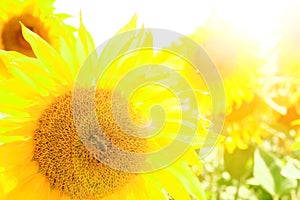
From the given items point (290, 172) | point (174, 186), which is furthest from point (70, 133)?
A: point (290, 172)

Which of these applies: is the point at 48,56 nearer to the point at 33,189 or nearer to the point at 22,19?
the point at 33,189

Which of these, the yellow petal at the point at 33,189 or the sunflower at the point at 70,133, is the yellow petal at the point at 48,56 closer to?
the sunflower at the point at 70,133

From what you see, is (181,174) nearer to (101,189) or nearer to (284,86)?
(101,189)

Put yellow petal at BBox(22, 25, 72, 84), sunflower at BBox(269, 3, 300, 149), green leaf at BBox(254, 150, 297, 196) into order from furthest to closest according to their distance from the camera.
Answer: sunflower at BBox(269, 3, 300, 149) → green leaf at BBox(254, 150, 297, 196) → yellow petal at BBox(22, 25, 72, 84)

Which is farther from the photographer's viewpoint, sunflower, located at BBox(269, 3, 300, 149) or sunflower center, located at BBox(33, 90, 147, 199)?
sunflower, located at BBox(269, 3, 300, 149)

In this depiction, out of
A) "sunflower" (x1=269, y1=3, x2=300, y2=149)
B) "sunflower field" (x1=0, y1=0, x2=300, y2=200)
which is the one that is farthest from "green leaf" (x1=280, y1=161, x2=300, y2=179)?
"sunflower" (x1=269, y1=3, x2=300, y2=149)

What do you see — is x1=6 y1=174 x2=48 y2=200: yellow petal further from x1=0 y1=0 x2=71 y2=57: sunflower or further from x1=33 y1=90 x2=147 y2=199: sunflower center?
x1=0 y1=0 x2=71 y2=57: sunflower
